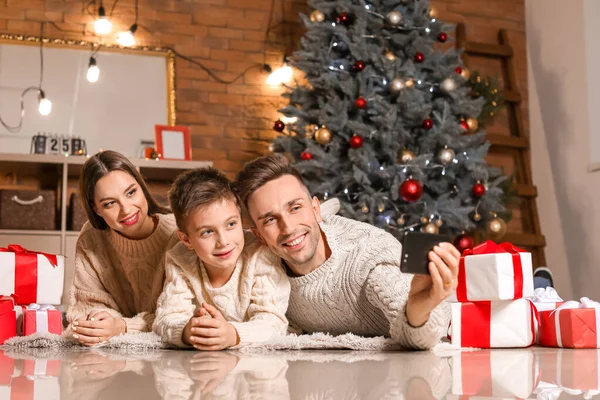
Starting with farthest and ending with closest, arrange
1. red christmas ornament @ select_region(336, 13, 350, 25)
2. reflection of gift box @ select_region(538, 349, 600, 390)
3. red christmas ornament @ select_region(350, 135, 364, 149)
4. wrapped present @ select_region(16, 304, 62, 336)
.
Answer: red christmas ornament @ select_region(336, 13, 350, 25) < red christmas ornament @ select_region(350, 135, 364, 149) < wrapped present @ select_region(16, 304, 62, 336) < reflection of gift box @ select_region(538, 349, 600, 390)

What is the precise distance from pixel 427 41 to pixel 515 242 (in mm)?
1660

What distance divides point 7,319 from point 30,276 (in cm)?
24

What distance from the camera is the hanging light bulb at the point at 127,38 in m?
4.91

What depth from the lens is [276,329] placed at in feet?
6.67

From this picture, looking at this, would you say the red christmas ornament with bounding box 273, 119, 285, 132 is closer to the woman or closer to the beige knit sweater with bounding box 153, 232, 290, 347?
the woman

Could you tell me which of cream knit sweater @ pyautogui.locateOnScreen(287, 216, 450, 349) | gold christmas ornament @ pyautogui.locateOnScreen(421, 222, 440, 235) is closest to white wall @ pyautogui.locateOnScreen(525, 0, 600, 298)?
gold christmas ornament @ pyautogui.locateOnScreen(421, 222, 440, 235)

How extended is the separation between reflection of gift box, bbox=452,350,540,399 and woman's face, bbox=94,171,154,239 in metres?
1.06

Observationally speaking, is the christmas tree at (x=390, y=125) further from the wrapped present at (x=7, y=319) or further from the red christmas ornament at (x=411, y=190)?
the wrapped present at (x=7, y=319)

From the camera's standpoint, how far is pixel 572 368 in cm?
147

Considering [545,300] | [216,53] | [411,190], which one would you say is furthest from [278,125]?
[545,300]

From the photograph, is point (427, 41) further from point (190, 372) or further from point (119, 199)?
point (190, 372)

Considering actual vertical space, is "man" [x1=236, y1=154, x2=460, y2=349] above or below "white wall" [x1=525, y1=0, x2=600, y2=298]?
below

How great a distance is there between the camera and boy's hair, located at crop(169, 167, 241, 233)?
205 centimetres

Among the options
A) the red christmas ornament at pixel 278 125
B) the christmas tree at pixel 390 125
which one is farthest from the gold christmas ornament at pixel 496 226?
the red christmas ornament at pixel 278 125
